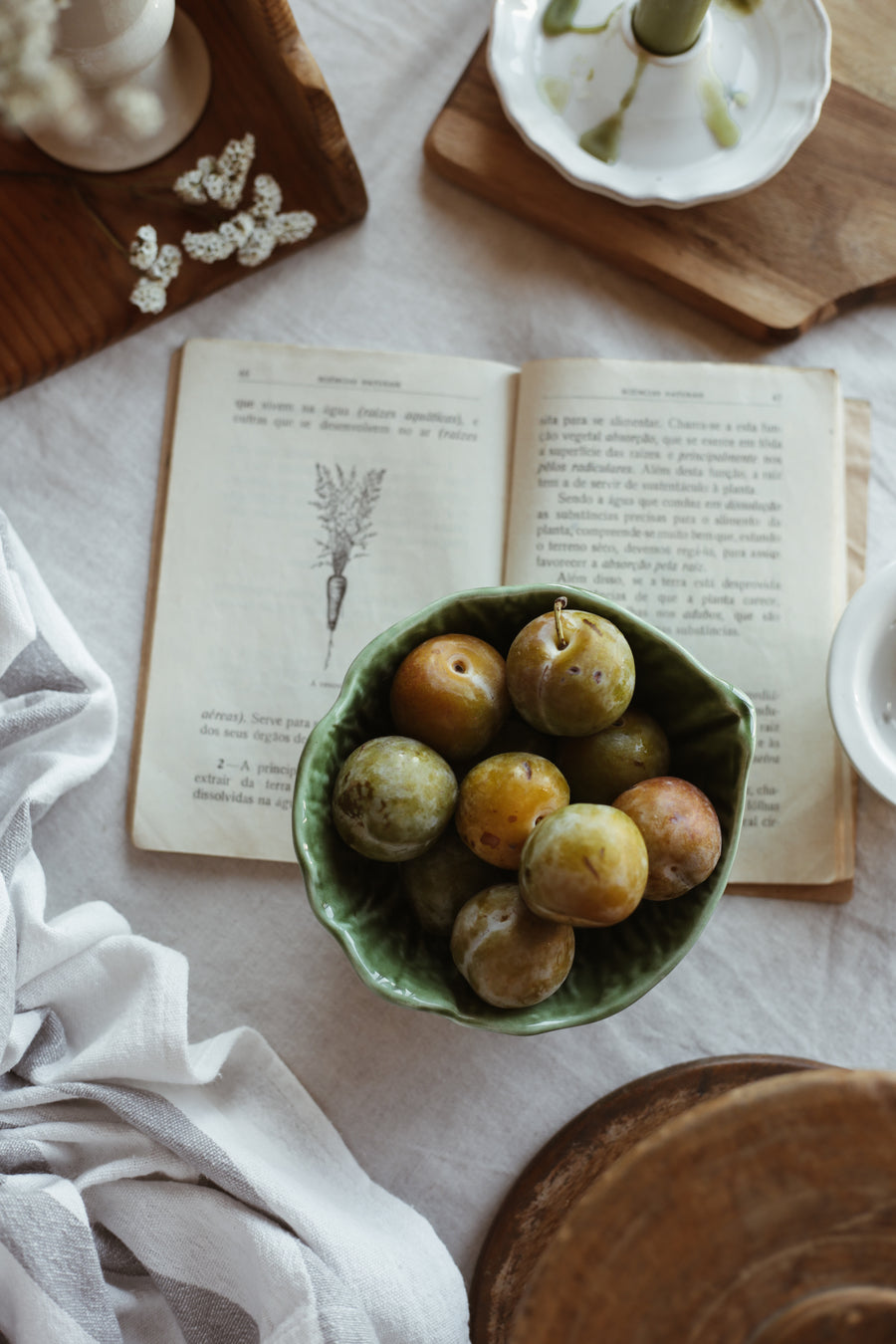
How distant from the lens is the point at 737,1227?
0.37 m

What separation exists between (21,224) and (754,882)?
622 millimetres

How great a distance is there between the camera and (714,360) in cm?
68

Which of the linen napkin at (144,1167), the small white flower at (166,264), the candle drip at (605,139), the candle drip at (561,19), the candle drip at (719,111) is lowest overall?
the linen napkin at (144,1167)

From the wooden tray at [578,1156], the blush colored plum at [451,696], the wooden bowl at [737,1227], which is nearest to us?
the wooden bowl at [737,1227]

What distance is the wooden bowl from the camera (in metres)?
0.37

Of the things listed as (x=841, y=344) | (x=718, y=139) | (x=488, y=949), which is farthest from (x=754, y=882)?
(x=718, y=139)

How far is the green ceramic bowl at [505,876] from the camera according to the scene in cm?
47

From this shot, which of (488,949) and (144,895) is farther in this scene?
(144,895)

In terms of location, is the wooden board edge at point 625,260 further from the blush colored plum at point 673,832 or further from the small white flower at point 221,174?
the blush colored plum at point 673,832

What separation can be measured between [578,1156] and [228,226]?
617 millimetres

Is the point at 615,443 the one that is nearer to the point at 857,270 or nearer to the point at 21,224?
the point at 857,270

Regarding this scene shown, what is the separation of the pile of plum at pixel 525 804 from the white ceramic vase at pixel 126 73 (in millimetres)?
359

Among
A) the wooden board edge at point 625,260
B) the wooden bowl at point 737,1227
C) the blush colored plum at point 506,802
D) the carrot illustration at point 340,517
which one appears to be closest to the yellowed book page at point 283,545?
the carrot illustration at point 340,517

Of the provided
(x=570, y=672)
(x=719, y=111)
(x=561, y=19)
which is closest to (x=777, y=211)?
(x=719, y=111)
